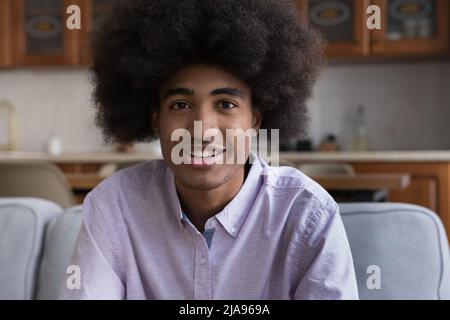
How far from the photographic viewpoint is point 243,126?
2.56 feet

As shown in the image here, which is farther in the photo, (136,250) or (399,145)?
(399,145)

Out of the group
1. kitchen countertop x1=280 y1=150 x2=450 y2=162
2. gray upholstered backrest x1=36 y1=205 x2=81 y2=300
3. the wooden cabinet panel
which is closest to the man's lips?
gray upholstered backrest x1=36 y1=205 x2=81 y2=300

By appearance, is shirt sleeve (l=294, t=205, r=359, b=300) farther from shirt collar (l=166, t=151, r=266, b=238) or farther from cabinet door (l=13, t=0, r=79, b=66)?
cabinet door (l=13, t=0, r=79, b=66)

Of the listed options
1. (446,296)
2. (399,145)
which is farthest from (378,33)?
(446,296)

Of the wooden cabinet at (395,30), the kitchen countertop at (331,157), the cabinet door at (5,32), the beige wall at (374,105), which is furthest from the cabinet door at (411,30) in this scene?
the cabinet door at (5,32)

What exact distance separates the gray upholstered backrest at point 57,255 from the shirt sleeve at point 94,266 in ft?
0.89

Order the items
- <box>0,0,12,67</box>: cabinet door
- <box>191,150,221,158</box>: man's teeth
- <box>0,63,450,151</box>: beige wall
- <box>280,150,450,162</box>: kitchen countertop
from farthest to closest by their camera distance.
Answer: <box>0,0,12,67</box>: cabinet door → <box>0,63,450,151</box>: beige wall → <box>280,150,450,162</box>: kitchen countertop → <box>191,150,221,158</box>: man's teeth

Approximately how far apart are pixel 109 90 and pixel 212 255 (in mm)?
262

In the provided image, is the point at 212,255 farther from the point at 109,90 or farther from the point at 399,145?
the point at 399,145

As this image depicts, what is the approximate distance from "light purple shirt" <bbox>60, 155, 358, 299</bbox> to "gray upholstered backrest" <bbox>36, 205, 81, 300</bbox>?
271 millimetres

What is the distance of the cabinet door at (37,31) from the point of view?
3.54 metres

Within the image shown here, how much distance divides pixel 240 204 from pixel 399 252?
0.97 ft

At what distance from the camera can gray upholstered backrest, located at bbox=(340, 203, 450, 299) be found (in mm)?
965

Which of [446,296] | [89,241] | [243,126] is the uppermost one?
[243,126]
